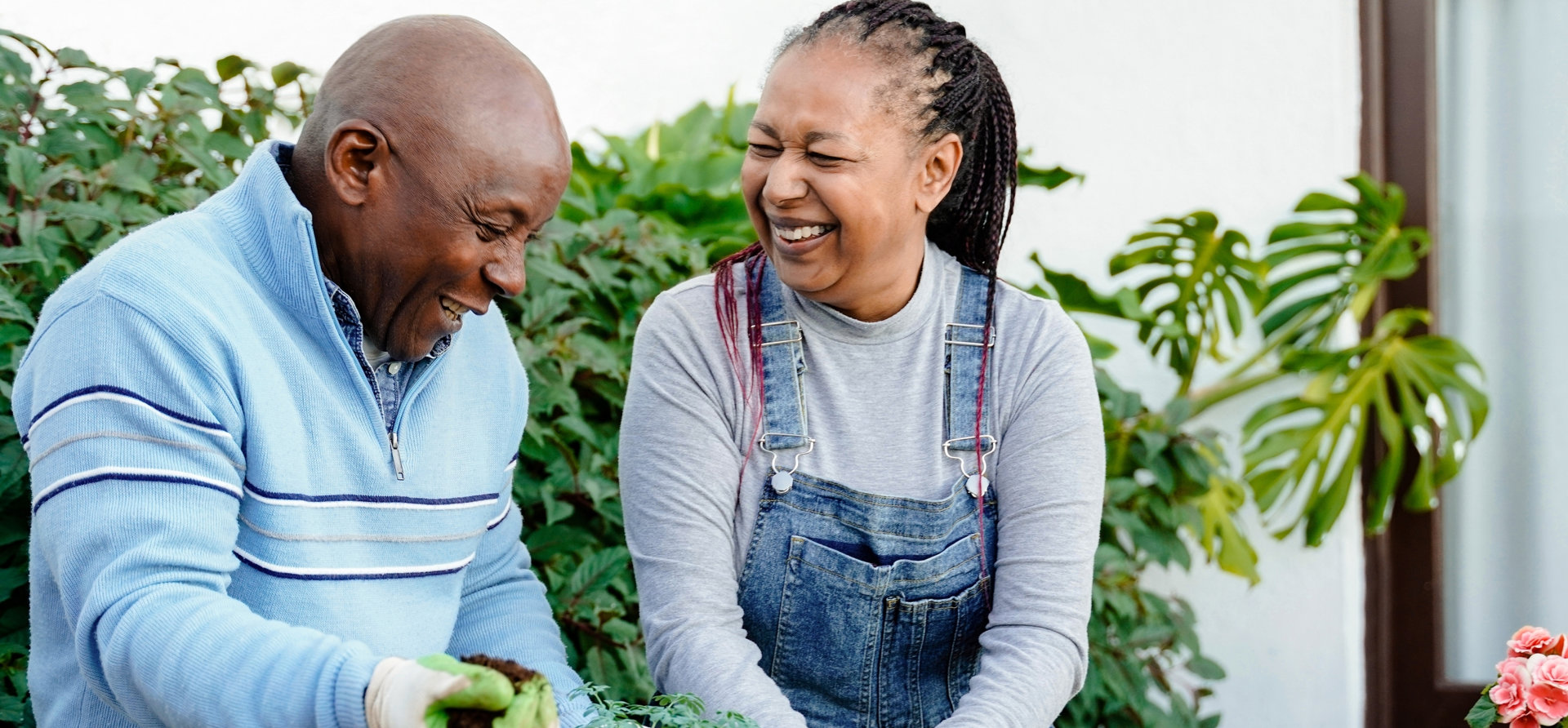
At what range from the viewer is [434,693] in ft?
3.23

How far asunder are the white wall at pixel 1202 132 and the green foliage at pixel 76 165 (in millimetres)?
1079

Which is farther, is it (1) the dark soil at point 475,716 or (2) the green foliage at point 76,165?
(2) the green foliage at point 76,165

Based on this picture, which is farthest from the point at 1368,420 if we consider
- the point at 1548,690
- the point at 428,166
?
the point at 428,166

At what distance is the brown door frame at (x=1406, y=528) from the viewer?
11.1ft

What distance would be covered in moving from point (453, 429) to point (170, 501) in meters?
0.38

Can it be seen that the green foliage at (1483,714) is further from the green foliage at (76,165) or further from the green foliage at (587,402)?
the green foliage at (76,165)

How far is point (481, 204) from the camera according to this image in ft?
4.31

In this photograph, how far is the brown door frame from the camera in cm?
340

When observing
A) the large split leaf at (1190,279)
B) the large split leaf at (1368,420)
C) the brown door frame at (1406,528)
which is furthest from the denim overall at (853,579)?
the brown door frame at (1406,528)

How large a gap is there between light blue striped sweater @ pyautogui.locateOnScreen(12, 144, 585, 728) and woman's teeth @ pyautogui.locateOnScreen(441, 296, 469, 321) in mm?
103

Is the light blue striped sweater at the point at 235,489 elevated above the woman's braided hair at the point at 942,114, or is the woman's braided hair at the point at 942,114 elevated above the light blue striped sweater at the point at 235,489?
the woman's braided hair at the point at 942,114

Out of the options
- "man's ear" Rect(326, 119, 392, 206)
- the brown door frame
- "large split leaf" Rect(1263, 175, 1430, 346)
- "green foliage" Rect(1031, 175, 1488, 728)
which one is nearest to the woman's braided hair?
"man's ear" Rect(326, 119, 392, 206)

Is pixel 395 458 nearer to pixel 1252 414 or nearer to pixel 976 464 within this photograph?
pixel 976 464

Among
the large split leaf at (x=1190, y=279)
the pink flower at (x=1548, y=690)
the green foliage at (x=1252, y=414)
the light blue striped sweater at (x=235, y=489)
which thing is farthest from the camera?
the large split leaf at (x=1190, y=279)
